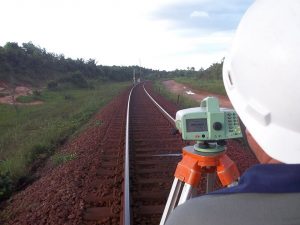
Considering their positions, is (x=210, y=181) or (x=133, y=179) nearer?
(x=210, y=181)

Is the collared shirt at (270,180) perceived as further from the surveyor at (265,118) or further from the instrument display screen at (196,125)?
the instrument display screen at (196,125)

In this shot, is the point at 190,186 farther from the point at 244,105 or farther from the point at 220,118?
the point at 244,105

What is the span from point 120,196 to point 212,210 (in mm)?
4041

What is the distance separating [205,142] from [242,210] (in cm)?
103

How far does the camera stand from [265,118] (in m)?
1.38

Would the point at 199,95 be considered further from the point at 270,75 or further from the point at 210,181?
the point at 270,75

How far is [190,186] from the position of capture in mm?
2115

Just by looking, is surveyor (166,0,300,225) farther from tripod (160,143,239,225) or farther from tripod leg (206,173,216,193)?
tripod leg (206,173,216,193)

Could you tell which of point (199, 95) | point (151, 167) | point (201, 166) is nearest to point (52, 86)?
point (199, 95)

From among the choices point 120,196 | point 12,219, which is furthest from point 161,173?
point 12,219

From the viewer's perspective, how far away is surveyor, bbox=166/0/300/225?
1.11 m

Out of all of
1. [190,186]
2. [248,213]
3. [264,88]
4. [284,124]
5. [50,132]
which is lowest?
[50,132]

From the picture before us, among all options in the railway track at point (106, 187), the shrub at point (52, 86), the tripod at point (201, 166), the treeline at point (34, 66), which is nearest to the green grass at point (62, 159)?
the railway track at point (106, 187)

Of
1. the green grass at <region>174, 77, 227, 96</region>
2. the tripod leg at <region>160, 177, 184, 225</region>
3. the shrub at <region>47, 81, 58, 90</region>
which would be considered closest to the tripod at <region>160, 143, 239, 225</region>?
the tripod leg at <region>160, 177, 184, 225</region>
